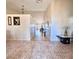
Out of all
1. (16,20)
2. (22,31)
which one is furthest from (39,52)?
(16,20)

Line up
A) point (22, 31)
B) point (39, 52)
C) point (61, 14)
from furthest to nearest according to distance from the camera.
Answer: point (22, 31)
point (61, 14)
point (39, 52)

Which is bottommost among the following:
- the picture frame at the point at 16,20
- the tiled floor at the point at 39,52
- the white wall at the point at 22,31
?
the tiled floor at the point at 39,52

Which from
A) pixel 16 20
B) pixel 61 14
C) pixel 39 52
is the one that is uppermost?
pixel 61 14

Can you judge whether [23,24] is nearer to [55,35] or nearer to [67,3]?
[55,35]

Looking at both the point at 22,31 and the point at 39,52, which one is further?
the point at 22,31

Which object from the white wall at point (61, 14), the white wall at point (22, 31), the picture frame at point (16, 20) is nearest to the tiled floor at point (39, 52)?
the white wall at point (61, 14)

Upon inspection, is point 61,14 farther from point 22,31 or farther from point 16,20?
point 16,20

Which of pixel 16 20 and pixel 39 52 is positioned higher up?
pixel 16 20

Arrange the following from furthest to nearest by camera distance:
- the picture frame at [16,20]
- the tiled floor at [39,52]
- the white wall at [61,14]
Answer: the picture frame at [16,20] < the white wall at [61,14] < the tiled floor at [39,52]

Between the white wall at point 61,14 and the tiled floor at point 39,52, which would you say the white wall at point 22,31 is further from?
the tiled floor at point 39,52

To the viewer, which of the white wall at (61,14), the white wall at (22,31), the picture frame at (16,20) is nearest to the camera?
the white wall at (61,14)

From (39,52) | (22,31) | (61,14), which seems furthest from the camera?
(22,31)

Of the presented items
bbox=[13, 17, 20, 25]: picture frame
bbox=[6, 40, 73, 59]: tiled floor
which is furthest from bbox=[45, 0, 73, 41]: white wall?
bbox=[6, 40, 73, 59]: tiled floor
